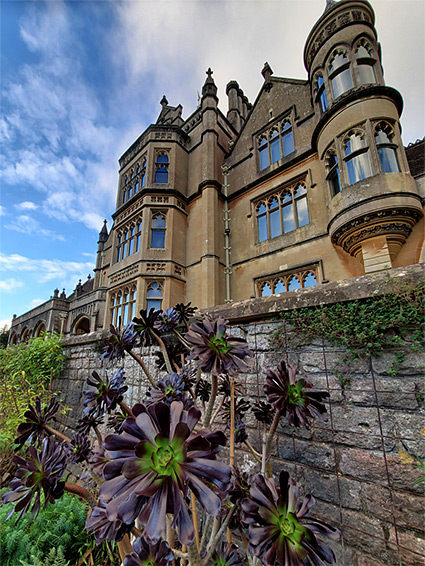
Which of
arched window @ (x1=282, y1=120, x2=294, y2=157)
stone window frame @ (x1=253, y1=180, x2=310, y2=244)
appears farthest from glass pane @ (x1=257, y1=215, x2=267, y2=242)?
arched window @ (x1=282, y1=120, x2=294, y2=157)

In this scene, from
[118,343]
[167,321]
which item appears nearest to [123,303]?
[167,321]

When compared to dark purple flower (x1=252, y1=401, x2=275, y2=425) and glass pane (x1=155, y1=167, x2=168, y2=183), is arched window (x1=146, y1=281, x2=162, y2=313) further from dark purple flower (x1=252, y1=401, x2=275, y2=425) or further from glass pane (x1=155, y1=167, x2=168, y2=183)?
dark purple flower (x1=252, y1=401, x2=275, y2=425)

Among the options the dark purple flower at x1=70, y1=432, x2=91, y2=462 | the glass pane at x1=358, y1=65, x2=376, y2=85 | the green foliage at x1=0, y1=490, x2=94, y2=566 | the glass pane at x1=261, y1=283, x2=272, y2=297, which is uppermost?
the glass pane at x1=358, y1=65, x2=376, y2=85

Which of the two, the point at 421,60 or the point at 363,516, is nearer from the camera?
the point at 363,516

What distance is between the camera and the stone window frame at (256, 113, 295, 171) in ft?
31.1

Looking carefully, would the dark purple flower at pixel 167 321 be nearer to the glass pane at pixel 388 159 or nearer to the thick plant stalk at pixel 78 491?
the thick plant stalk at pixel 78 491

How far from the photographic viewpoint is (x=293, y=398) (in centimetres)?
115

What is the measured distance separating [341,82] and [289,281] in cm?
630

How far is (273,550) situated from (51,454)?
3.47ft

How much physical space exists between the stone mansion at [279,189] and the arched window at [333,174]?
0.14 ft

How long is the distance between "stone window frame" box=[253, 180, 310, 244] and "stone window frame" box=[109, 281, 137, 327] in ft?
19.7

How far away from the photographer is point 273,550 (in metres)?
0.80

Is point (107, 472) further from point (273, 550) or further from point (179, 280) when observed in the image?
point (179, 280)

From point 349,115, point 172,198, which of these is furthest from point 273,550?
point 172,198
